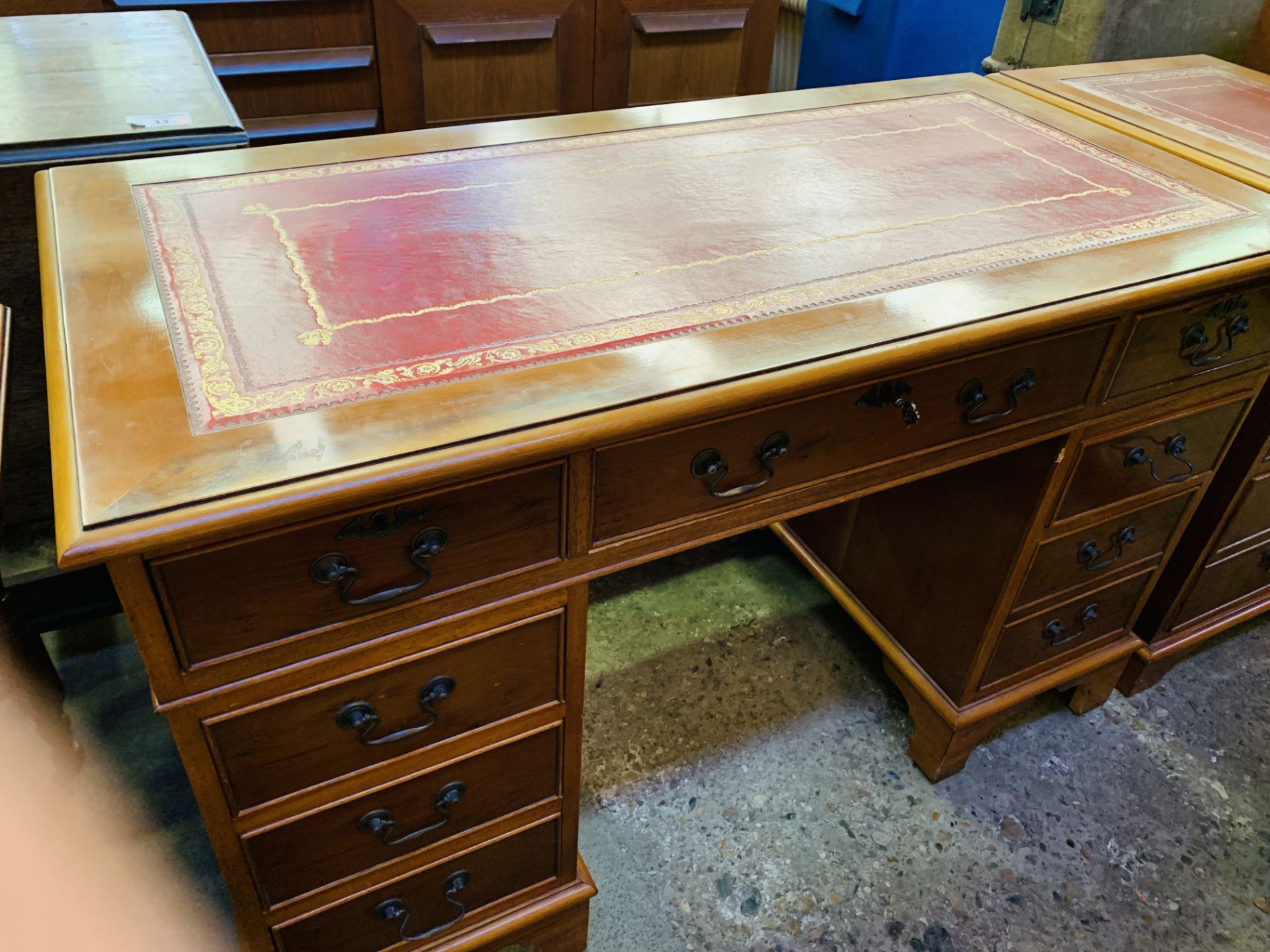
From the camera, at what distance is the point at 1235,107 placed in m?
1.67

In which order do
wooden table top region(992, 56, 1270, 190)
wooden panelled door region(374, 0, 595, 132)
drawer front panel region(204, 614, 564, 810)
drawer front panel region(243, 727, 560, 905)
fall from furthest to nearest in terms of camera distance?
wooden panelled door region(374, 0, 595, 132), wooden table top region(992, 56, 1270, 190), drawer front panel region(243, 727, 560, 905), drawer front panel region(204, 614, 564, 810)

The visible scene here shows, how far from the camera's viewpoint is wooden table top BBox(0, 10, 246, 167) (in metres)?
1.25

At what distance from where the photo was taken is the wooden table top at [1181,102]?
56.6 inches

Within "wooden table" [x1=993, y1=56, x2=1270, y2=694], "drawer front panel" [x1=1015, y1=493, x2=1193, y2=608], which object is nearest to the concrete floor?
"wooden table" [x1=993, y1=56, x2=1270, y2=694]

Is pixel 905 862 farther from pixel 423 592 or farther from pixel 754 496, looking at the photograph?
pixel 423 592

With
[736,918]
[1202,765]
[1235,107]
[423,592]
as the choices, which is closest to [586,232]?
[423,592]

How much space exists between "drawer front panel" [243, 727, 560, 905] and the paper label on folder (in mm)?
947

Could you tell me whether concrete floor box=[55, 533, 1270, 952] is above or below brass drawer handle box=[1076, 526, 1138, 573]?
below

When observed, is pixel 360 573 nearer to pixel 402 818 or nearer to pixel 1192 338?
pixel 402 818

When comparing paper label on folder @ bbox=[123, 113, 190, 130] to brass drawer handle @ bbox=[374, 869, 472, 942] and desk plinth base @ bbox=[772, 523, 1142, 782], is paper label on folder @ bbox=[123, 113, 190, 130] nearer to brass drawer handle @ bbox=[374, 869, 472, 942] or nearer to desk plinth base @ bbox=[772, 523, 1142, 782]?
brass drawer handle @ bbox=[374, 869, 472, 942]

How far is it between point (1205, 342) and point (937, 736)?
0.77m

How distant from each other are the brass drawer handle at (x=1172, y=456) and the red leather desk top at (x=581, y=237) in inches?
12.9

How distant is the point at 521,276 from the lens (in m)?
1.00

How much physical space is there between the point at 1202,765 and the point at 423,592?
1546mm
